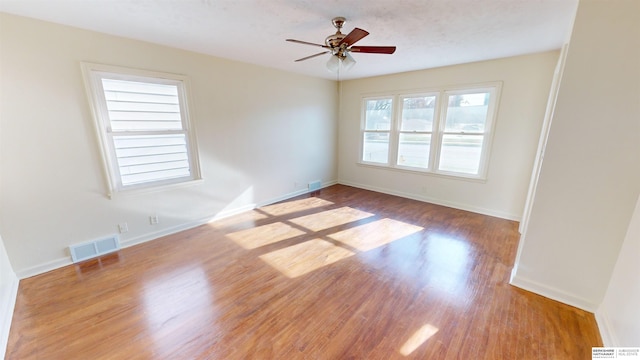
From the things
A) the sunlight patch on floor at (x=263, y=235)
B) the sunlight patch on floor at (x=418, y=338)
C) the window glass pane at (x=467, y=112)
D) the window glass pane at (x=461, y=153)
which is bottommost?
the sunlight patch on floor at (x=418, y=338)

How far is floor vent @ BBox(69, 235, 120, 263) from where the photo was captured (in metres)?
2.65

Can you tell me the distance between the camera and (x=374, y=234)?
333 centimetres

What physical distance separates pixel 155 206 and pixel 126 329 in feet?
5.76

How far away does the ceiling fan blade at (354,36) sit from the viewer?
1.92 metres

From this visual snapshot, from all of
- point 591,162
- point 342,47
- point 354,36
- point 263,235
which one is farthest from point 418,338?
point 342,47

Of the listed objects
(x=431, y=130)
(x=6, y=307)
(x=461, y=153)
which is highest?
(x=431, y=130)

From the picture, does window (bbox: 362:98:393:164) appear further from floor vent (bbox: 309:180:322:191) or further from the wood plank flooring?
the wood plank flooring

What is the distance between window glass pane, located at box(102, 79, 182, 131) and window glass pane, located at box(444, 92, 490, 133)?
171 inches

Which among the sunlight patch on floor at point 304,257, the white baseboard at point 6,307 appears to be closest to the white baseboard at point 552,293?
the sunlight patch on floor at point 304,257

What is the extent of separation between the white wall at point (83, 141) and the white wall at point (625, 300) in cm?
429

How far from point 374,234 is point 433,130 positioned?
2.42 meters

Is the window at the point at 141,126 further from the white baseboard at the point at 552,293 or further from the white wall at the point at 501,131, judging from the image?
the white baseboard at the point at 552,293

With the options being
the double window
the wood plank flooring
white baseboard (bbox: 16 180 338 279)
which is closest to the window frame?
the double window

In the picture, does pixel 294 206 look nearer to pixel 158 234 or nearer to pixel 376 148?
pixel 158 234
